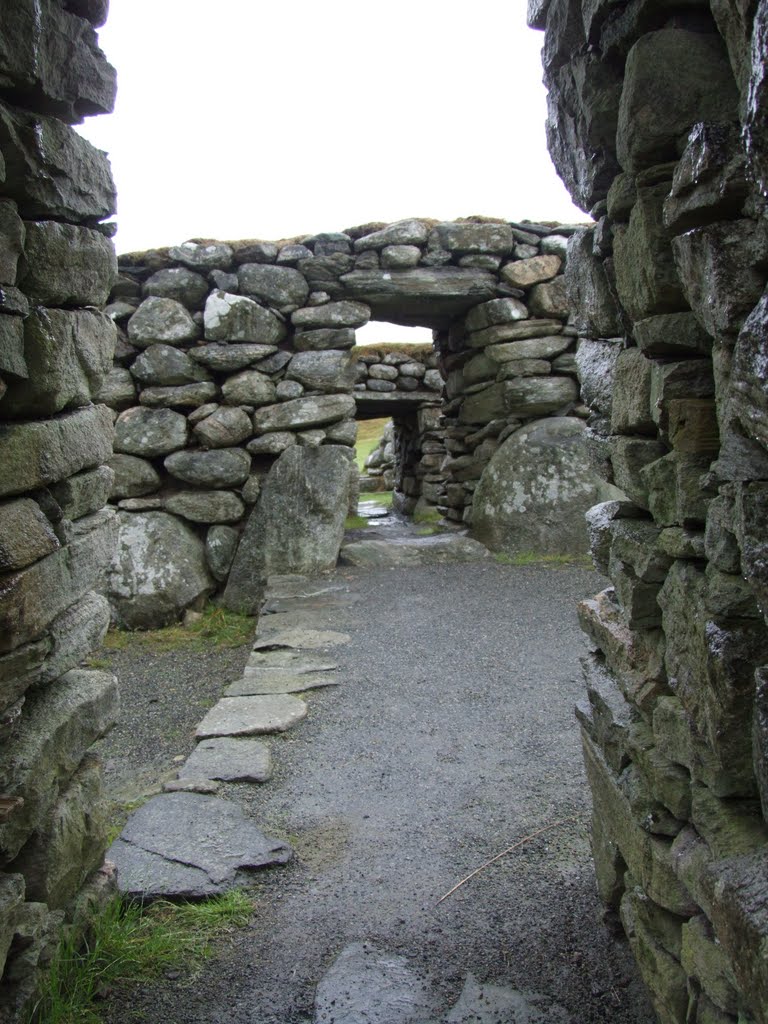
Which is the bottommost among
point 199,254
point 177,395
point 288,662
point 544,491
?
point 288,662

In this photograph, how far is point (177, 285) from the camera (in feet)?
22.9

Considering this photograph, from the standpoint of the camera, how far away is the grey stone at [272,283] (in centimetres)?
703

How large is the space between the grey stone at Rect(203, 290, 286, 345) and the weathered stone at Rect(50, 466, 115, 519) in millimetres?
4708

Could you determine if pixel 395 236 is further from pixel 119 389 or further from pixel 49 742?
pixel 49 742

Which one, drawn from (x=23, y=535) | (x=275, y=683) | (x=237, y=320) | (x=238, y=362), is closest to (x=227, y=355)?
(x=238, y=362)

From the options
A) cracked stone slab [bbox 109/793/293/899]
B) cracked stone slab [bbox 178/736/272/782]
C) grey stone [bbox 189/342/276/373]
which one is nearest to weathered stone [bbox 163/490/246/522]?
grey stone [bbox 189/342/276/373]

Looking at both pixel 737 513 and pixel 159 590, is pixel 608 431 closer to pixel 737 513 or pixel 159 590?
pixel 737 513

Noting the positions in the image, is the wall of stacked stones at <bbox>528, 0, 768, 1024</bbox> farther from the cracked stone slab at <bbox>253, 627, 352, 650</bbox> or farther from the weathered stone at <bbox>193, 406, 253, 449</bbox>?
the weathered stone at <bbox>193, 406, 253, 449</bbox>

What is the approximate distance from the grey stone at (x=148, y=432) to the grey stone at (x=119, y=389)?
0.12m

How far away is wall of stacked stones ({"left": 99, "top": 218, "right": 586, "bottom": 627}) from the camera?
6.98 metres

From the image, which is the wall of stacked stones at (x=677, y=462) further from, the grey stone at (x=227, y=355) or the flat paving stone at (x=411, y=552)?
the flat paving stone at (x=411, y=552)

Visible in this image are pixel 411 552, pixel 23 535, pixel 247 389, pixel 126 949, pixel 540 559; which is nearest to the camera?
pixel 23 535

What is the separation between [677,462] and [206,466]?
5.69 m

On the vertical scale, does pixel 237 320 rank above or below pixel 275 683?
above
